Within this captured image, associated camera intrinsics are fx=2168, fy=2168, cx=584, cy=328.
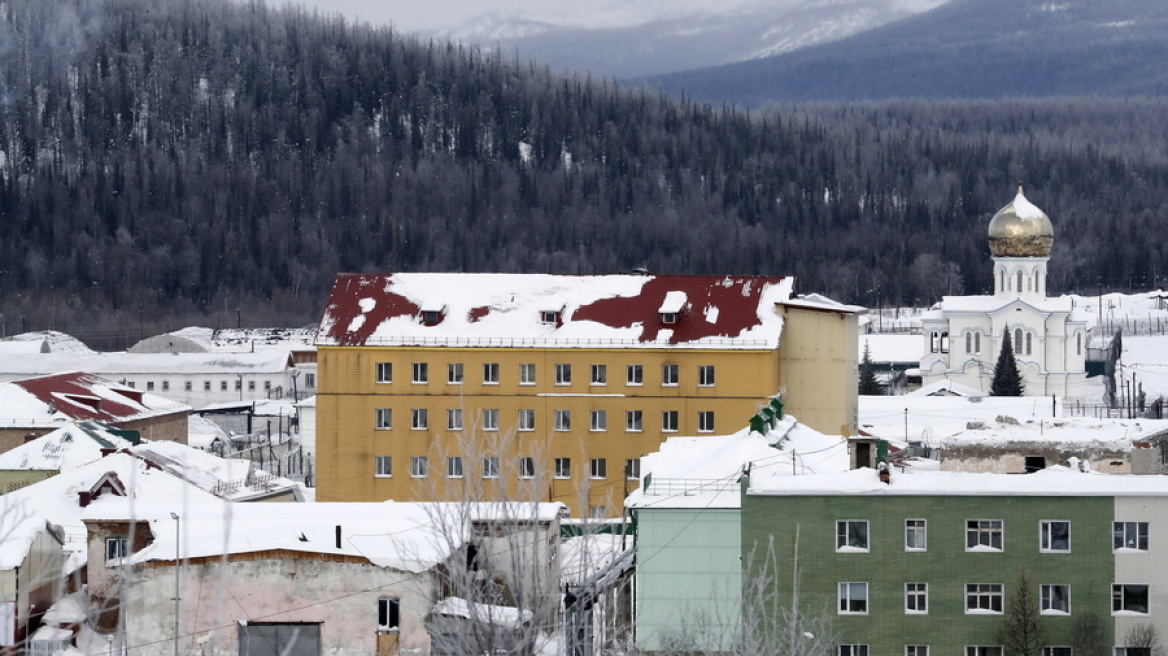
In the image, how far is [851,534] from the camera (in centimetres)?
3244

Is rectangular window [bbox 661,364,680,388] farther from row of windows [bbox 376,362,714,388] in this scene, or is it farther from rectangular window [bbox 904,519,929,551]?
rectangular window [bbox 904,519,929,551]

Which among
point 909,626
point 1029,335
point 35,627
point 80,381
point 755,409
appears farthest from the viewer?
point 1029,335

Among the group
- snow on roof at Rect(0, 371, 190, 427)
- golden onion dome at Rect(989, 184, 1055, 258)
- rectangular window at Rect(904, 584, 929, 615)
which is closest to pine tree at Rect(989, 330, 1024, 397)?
golden onion dome at Rect(989, 184, 1055, 258)

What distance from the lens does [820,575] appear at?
3206cm

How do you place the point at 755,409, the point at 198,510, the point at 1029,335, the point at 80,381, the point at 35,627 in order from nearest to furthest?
the point at 35,627, the point at 198,510, the point at 755,409, the point at 80,381, the point at 1029,335

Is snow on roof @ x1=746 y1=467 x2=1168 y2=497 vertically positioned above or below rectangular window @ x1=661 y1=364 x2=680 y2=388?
below

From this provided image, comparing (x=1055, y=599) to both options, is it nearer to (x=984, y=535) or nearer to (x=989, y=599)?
(x=989, y=599)

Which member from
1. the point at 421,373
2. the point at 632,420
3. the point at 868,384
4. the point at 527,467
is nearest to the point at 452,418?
the point at 421,373

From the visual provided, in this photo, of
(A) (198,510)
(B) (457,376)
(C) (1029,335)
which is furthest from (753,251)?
(A) (198,510)

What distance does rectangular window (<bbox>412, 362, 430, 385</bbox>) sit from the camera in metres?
56.3

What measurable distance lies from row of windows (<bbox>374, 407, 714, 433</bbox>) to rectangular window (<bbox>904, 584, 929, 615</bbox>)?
2311cm

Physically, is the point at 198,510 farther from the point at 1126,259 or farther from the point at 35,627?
the point at 1126,259

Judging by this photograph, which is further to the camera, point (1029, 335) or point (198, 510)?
point (1029, 335)

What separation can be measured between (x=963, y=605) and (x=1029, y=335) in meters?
68.8
